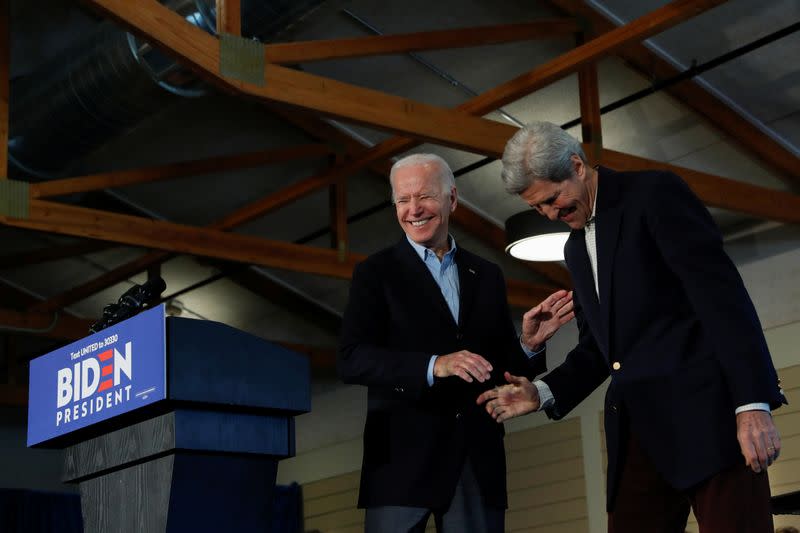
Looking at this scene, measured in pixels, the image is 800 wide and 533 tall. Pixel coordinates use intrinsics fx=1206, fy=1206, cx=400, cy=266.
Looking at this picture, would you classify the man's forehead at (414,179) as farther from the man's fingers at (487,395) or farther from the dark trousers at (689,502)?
the dark trousers at (689,502)

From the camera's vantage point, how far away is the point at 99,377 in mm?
2217

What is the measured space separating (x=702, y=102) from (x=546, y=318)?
197 inches

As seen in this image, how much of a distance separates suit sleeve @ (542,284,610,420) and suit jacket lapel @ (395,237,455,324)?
0.29 meters

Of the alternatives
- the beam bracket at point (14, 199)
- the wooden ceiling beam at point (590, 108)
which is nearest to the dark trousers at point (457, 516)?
the wooden ceiling beam at point (590, 108)

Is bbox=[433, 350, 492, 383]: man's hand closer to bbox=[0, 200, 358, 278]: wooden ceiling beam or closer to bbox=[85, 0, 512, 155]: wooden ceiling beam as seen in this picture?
bbox=[85, 0, 512, 155]: wooden ceiling beam

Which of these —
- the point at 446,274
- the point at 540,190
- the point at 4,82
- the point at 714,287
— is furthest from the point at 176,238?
the point at 714,287

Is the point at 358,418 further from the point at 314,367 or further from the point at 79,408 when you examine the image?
the point at 79,408

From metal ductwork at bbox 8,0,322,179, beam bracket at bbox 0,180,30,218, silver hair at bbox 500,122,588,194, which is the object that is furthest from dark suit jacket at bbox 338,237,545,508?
beam bracket at bbox 0,180,30,218

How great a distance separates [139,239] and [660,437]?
5758mm

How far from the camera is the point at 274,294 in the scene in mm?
10875

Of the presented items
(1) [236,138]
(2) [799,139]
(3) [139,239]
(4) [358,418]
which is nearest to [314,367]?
(4) [358,418]

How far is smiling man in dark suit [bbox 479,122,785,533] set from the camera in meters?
2.08

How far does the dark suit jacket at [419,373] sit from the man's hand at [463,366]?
45 millimetres

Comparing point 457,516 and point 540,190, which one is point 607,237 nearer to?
point 540,190
